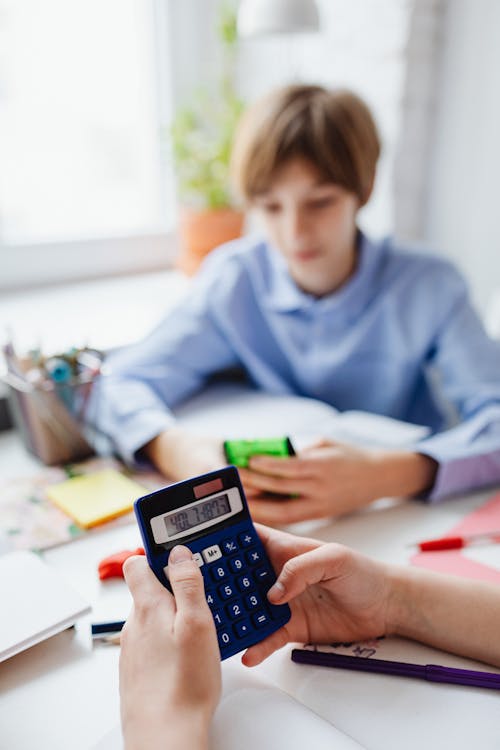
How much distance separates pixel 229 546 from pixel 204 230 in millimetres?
1029

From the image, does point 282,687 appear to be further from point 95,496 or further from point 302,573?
point 95,496

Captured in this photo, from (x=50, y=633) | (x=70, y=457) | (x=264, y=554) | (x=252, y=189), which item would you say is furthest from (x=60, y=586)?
(x=252, y=189)

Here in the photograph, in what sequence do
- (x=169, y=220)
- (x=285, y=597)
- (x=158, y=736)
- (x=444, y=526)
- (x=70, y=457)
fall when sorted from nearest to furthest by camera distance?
(x=158, y=736) < (x=285, y=597) < (x=444, y=526) < (x=70, y=457) < (x=169, y=220)

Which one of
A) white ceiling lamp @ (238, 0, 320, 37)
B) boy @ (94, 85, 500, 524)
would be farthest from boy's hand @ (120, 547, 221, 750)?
white ceiling lamp @ (238, 0, 320, 37)

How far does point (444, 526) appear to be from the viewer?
0.64 metres

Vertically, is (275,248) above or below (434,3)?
below

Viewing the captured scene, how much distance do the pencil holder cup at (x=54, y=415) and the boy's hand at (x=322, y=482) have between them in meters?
0.25

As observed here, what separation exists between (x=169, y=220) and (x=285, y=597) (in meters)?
1.30

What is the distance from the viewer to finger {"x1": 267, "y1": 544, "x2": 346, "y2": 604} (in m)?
0.45

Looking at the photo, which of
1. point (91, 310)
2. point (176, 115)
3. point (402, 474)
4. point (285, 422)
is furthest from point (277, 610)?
point (176, 115)

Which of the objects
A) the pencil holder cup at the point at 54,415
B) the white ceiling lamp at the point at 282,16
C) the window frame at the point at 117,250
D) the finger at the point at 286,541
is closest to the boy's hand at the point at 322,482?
the finger at the point at 286,541

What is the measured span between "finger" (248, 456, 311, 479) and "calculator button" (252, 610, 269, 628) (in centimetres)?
19

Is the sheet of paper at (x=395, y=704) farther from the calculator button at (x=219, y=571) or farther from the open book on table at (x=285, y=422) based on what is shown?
the open book on table at (x=285, y=422)

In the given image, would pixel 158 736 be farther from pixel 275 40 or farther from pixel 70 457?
pixel 275 40
